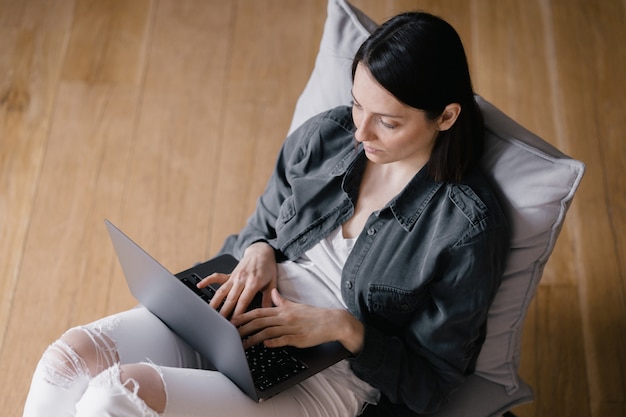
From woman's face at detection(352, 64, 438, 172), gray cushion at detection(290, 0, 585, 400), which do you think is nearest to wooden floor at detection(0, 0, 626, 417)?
gray cushion at detection(290, 0, 585, 400)

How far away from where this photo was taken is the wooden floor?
7.02ft

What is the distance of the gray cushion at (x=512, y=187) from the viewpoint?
59.4 inches

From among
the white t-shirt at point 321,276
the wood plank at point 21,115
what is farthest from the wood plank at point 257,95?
the white t-shirt at point 321,276

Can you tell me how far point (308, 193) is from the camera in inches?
65.6

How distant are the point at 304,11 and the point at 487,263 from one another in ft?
5.10

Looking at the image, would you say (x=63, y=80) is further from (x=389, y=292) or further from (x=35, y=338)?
(x=389, y=292)

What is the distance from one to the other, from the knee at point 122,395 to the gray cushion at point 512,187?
27.7 inches

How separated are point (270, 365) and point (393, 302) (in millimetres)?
262

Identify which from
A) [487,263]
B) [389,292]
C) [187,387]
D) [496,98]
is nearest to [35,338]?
[187,387]

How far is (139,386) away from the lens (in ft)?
4.36

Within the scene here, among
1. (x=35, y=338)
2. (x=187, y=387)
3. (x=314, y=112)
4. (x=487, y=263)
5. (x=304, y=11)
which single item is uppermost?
(x=304, y=11)

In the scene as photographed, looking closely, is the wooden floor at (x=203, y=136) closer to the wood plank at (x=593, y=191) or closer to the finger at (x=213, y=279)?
the wood plank at (x=593, y=191)

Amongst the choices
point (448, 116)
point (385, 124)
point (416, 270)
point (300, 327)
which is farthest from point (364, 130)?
point (300, 327)

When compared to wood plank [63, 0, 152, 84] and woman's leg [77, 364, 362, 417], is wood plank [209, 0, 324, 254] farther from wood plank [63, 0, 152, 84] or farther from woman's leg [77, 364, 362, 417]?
woman's leg [77, 364, 362, 417]
